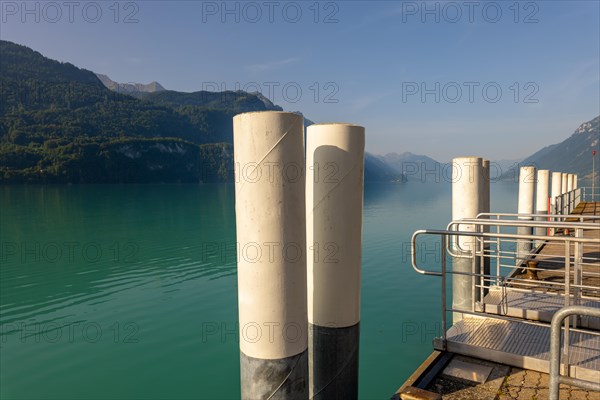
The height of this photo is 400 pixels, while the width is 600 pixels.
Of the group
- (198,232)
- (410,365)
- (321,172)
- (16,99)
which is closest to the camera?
(321,172)

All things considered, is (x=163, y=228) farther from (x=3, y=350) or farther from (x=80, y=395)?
(x=80, y=395)

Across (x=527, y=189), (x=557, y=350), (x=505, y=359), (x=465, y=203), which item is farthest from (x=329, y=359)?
(x=527, y=189)

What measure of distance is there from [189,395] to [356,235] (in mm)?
6669

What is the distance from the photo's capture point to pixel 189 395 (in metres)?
8.77

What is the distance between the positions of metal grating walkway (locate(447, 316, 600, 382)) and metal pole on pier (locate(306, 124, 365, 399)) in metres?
1.59

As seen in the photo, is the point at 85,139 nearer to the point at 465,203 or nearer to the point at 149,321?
the point at 149,321

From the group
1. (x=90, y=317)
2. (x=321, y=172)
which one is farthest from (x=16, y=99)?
(x=321, y=172)

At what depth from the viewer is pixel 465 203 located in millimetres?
7770

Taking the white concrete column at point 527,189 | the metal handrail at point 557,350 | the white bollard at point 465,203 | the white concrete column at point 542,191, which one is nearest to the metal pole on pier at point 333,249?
the metal handrail at point 557,350

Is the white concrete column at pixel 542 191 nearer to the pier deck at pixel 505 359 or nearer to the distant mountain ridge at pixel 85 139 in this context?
the pier deck at pixel 505 359

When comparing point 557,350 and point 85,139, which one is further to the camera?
point 85,139

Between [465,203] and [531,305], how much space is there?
2.27 metres

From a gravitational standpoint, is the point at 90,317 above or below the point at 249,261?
below

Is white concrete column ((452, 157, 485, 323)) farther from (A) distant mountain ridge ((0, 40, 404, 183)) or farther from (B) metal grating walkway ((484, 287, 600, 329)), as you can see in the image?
(A) distant mountain ridge ((0, 40, 404, 183))
